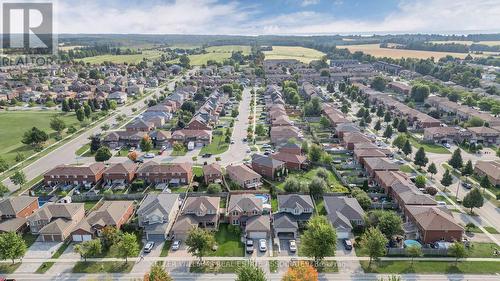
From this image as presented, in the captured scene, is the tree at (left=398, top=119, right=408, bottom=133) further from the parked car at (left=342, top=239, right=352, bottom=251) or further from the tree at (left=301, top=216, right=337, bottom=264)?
the tree at (left=301, top=216, right=337, bottom=264)

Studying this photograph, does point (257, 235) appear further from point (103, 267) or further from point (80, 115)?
point (80, 115)

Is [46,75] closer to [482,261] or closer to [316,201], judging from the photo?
[316,201]

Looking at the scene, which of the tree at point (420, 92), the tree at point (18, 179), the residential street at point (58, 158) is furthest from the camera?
the tree at point (420, 92)

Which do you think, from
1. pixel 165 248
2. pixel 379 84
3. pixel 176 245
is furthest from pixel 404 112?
pixel 165 248

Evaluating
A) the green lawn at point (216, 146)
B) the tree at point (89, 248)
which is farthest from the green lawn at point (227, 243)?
the green lawn at point (216, 146)

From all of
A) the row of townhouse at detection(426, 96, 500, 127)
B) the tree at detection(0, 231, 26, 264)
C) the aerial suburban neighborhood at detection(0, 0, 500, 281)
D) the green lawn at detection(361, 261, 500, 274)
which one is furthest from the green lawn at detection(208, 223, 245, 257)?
the row of townhouse at detection(426, 96, 500, 127)

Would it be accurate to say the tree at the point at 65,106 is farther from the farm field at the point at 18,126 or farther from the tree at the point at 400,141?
the tree at the point at 400,141
